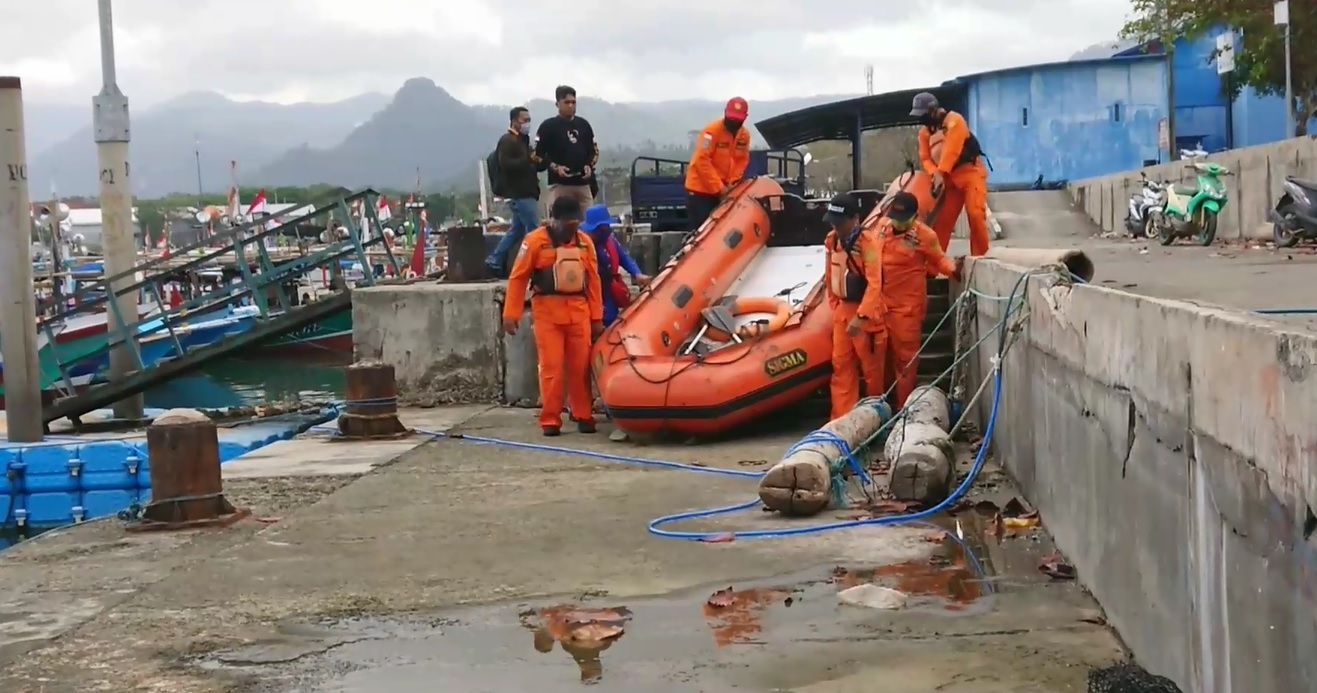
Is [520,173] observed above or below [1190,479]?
above

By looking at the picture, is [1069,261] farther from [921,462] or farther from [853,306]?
[853,306]

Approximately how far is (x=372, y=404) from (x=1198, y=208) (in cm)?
755

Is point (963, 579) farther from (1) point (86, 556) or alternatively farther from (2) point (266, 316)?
(2) point (266, 316)

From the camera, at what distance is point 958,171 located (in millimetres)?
9703

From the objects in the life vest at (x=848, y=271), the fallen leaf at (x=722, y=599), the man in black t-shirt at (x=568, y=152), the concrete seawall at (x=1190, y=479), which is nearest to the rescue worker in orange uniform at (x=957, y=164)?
the life vest at (x=848, y=271)

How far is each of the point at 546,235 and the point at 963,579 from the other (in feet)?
15.2

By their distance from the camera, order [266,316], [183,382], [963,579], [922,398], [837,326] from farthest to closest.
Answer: [183,382]
[266,316]
[837,326]
[922,398]
[963,579]

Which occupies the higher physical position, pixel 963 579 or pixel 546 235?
pixel 546 235

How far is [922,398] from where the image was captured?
7648 millimetres

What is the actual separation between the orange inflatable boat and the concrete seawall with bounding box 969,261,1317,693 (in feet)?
11.0

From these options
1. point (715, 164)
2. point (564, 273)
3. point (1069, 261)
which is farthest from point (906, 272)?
point (715, 164)

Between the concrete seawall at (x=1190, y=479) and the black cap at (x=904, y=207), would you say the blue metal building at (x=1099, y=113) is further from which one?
the concrete seawall at (x=1190, y=479)

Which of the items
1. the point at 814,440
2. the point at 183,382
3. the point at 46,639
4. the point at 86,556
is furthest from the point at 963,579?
the point at 183,382

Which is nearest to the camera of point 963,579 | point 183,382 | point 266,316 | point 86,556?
point 963,579
